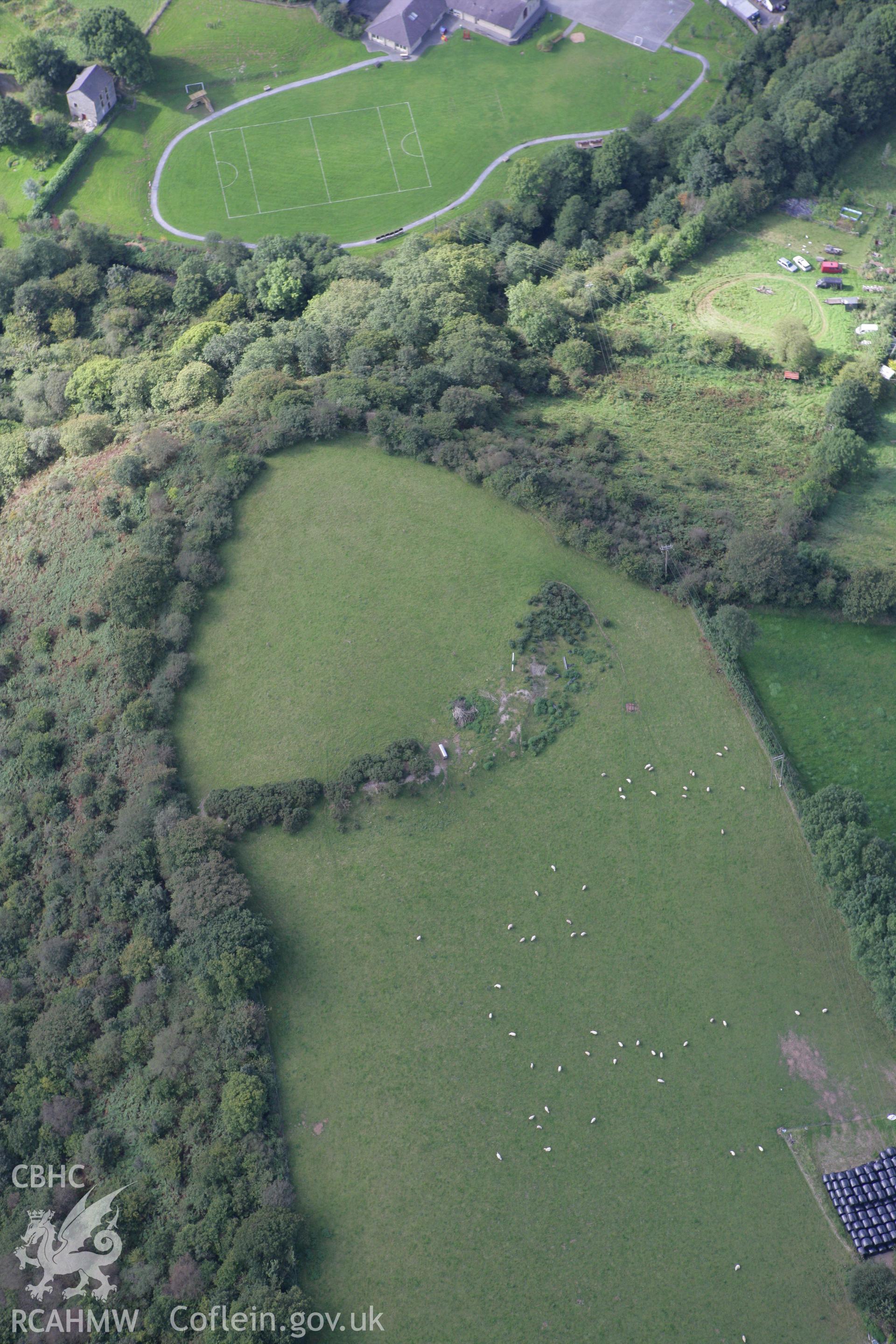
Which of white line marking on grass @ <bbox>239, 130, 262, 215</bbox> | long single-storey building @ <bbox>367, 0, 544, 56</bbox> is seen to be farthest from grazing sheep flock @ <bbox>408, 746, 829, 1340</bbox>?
long single-storey building @ <bbox>367, 0, 544, 56</bbox>

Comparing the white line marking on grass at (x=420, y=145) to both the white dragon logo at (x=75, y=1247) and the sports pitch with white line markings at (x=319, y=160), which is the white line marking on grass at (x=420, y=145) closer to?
the sports pitch with white line markings at (x=319, y=160)

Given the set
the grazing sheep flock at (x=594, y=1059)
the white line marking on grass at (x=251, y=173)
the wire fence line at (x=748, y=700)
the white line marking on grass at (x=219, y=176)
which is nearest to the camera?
the grazing sheep flock at (x=594, y=1059)

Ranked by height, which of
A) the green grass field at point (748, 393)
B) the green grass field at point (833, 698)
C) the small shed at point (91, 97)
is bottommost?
the green grass field at point (833, 698)

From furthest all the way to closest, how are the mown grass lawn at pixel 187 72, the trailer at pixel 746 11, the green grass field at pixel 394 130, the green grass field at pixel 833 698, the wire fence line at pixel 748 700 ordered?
the trailer at pixel 746 11
the mown grass lawn at pixel 187 72
the green grass field at pixel 394 130
the green grass field at pixel 833 698
the wire fence line at pixel 748 700

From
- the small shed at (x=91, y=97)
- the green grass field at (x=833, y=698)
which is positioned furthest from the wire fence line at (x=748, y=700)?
the small shed at (x=91, y=97)

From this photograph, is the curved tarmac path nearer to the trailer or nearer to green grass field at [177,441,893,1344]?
the trailer

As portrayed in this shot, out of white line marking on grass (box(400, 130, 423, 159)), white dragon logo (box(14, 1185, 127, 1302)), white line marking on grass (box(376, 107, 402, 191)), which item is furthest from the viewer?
white line marking on grass (box(400, 130, 423, 159))

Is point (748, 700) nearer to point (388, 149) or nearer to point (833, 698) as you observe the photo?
point (833, 698)
